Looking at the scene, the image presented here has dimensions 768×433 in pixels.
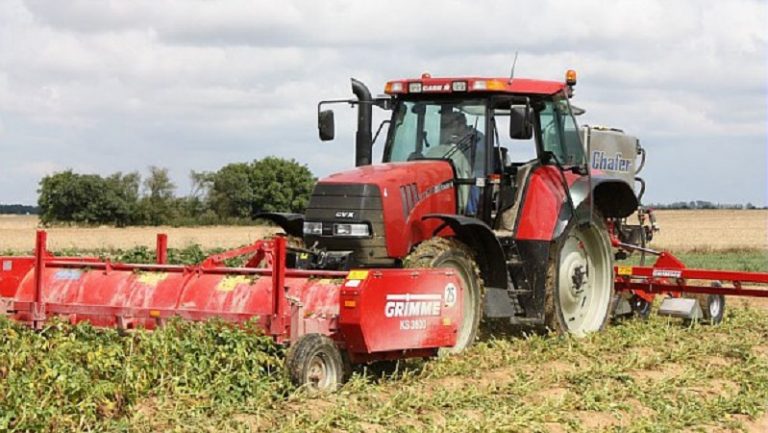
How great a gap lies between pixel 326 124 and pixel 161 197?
50942 millimetres

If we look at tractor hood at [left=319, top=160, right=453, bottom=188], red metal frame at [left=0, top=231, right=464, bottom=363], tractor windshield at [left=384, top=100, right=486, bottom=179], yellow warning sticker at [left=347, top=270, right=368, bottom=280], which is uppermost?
tractor windshield at [left=384, top=100, right=486, bottom=179]

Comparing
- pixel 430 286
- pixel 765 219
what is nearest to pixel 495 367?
pixel 430 286

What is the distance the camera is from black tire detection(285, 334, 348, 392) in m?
7.57

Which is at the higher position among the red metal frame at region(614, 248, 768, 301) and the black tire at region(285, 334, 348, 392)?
the red metal frame at region(614, 248, 768, 301)

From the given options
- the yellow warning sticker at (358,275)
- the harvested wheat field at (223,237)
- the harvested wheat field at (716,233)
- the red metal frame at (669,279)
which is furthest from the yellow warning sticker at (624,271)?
the harvested wheat field at (716,233)

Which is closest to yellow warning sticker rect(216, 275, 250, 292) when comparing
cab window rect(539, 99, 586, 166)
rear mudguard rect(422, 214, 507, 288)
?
rear mudguard rect(422, 214, 507, 288)

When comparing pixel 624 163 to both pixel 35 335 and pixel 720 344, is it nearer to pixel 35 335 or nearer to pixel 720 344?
pixel 720 344

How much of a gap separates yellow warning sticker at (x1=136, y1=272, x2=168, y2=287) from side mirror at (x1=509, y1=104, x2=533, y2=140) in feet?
10.6

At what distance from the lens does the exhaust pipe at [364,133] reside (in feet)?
35.7

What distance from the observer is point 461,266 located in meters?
9.71

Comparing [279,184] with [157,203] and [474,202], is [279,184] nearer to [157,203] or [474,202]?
[157,203]

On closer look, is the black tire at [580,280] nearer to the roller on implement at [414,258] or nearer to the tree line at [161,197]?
the roller on implement at [414,258]

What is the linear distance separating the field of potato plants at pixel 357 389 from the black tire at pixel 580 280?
0.79m

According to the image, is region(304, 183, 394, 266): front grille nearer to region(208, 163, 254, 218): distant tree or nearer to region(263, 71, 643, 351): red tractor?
region(263, 71, 643, 351): red tractor
